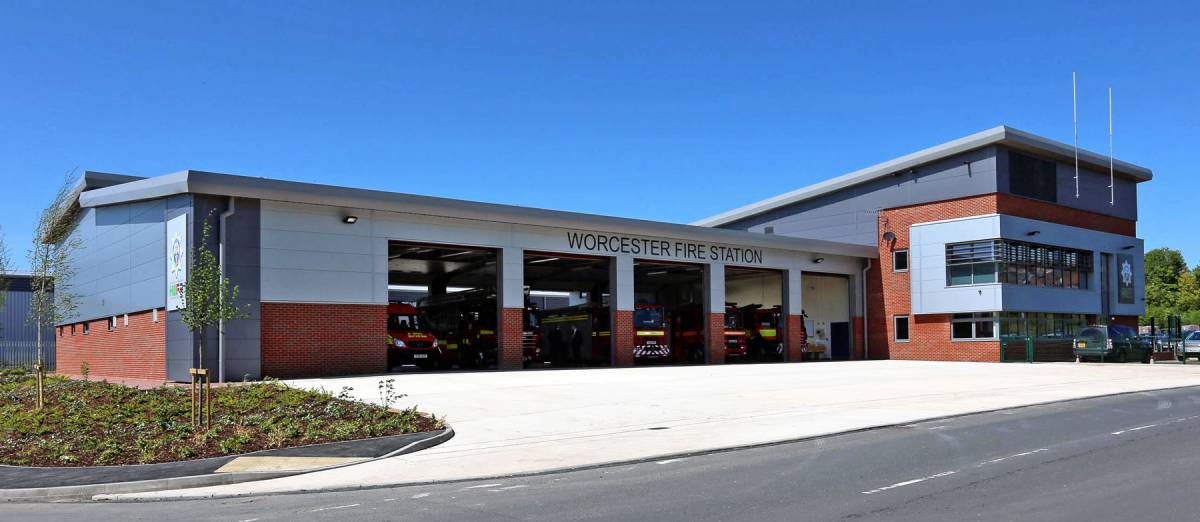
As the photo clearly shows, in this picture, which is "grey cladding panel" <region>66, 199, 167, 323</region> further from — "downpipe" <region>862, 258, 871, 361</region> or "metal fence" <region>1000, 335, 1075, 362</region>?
"metal fence" <region>1000, 335, 1075, 362</region>

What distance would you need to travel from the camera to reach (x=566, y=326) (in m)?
42.8

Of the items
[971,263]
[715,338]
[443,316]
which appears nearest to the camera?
[715,338]

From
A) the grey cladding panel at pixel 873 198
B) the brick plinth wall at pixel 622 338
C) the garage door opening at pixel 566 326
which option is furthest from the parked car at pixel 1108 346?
the garage door opening at pixel 566 326

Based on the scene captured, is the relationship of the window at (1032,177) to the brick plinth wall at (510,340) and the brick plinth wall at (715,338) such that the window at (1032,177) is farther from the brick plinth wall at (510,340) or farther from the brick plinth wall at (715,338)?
the brick plinth wall at (510,340)

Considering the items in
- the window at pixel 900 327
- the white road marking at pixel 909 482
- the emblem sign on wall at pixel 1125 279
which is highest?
the emblem sign on wall at pixel 1125 279

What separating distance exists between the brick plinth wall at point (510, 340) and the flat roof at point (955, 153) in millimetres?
20921

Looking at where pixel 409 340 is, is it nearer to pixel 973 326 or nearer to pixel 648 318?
pixel 648 318

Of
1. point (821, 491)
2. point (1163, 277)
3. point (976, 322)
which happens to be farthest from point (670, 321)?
point (1163, 277)

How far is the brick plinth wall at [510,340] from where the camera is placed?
105 feet

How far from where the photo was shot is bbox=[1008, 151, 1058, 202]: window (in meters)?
41.8

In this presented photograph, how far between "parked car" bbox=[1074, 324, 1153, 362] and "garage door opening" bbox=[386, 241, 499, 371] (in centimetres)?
2582

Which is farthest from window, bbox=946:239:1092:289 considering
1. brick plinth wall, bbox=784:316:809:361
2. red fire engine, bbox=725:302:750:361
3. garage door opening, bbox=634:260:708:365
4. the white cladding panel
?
the white cladding panel

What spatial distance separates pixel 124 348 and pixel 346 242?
853 cm

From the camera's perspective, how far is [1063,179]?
44.8m
